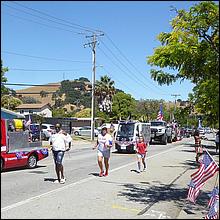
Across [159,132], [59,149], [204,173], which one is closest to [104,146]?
[59,149]

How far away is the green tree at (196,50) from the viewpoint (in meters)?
6.98

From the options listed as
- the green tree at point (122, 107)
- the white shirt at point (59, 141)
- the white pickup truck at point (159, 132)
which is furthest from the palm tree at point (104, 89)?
the white shirt at point (59, 141)

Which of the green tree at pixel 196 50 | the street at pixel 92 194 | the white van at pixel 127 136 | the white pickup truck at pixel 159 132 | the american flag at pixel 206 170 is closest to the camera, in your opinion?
the green tree at pixel 196 50

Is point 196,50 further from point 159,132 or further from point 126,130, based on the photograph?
point 159,132

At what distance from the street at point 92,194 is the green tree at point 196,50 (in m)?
2.76

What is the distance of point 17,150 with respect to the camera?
14.4 meters

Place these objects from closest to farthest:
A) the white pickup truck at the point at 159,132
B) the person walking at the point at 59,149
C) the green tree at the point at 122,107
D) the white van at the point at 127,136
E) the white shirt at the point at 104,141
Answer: the person walking at the point at 59,149 < the white shirt at the point at 104,141 < the white van at the point at 127,136 < the white pickup truck at the point at 159,132 < the green tree at the point at 122,107

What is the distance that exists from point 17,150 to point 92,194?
5.36 meters

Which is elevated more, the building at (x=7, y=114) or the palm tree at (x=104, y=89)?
the palm tree at (x=104, y=89)

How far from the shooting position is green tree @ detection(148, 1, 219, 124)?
275 inches

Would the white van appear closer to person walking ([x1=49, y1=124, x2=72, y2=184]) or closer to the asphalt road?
the asphalt road

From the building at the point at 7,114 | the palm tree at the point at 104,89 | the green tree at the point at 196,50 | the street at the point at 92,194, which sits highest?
the palm tree at the point at 104,89

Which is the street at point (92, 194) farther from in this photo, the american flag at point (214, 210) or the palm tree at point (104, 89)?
the palm tree at point (104, 89)

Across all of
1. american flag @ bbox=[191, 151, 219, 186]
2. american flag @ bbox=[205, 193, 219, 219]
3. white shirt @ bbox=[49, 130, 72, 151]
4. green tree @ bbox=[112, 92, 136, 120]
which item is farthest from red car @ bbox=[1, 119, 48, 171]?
green tree @ bbox=[112, 92, 136, 120]
